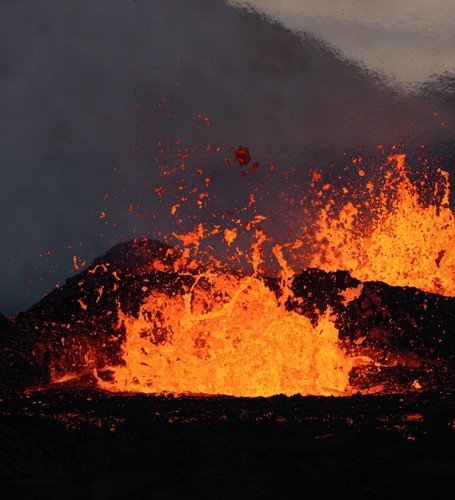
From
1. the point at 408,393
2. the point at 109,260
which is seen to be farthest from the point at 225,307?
the point at 109,260

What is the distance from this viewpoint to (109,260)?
27.9 m

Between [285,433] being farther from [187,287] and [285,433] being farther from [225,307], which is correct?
[187,287]

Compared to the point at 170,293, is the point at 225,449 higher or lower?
lower

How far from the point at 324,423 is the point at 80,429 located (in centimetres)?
216

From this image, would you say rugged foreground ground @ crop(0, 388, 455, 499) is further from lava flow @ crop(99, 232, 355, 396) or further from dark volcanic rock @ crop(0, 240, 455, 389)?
dark volcanic rock @ crop(0, 240, 455, 389)

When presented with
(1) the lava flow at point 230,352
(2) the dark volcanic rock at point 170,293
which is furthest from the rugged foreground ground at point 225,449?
(2) the dark volcanic rock at point 170,293

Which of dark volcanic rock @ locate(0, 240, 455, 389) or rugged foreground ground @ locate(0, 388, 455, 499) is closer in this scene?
rugged foreground ground @ locate(0, 388, 455, 499)


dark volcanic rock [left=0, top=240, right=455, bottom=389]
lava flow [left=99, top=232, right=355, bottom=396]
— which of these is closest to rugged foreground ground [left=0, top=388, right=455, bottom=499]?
lava flow [left=99, top=232, right=355, bottom=396]

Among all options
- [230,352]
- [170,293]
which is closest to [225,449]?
[230,352]

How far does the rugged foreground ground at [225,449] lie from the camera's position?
180 inches

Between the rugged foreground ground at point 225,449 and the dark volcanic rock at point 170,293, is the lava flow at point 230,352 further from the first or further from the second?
the rugged foreground ground at point 225,449

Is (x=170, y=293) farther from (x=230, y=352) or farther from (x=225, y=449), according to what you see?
(x=225, y=449)

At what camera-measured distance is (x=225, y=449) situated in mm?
5289

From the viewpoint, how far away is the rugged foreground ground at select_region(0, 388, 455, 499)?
456cm
